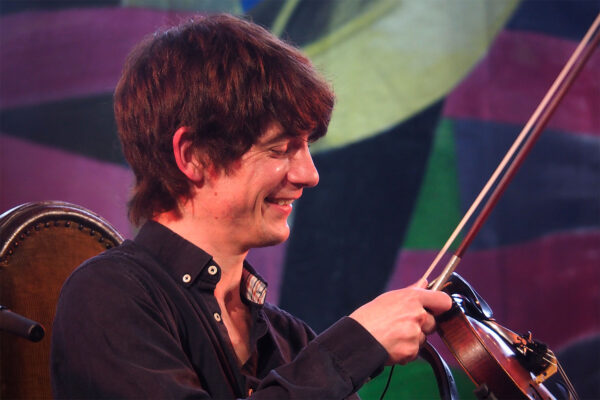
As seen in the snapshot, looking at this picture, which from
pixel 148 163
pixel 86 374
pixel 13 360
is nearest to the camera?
pixel 86 374

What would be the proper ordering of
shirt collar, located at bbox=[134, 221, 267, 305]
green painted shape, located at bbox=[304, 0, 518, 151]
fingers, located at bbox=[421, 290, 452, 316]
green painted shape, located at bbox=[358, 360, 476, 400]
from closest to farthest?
fingers, located at bbox=[421, 290, 452, 316]
shirt collar, located at bbox=[134, 221, 267, 305]
green painted shape, located at bbox=[358, 360, 476, 400]
green painted shape, located at bbox=[304, 0, 518, 151]

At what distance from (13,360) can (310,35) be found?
218 centimetres

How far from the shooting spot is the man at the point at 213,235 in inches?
41.8

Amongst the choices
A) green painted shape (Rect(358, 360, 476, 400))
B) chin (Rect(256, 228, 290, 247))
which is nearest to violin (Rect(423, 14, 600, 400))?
chin (Rect(256, 228, 290, 247))

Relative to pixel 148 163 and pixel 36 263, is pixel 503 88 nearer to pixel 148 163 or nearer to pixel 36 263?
pixel 148 163

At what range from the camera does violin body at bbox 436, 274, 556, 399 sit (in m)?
1.08

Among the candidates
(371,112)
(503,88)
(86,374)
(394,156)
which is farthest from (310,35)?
(86,374)

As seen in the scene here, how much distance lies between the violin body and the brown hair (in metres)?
0.48

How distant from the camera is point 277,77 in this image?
130 cm

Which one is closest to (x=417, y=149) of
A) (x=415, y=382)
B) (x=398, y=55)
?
(x=398, y=55)

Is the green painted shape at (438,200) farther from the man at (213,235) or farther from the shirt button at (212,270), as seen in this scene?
the shirt button at (212,270)

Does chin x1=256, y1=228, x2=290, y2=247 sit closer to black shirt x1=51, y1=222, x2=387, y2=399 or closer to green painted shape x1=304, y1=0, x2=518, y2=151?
black shirt x1=51, y1=222, x2=387, y2=399

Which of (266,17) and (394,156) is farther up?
(266,17)

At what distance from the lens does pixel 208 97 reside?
4.18 feet
